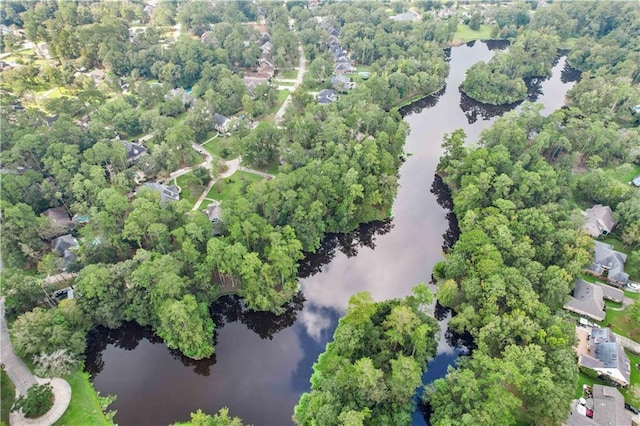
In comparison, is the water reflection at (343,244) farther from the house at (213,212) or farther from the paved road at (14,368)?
the paved road at (14,368)

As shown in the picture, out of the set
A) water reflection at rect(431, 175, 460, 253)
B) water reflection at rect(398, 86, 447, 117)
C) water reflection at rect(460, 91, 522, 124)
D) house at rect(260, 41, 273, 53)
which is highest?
house at rect(260, 41, 273, 53)

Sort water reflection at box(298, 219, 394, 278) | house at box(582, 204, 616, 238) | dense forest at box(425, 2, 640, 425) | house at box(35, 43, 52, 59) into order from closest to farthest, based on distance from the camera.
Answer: dense forest at box(425, 2, 640, 425), water reflection at box(298, 219, 394, 278), house at box(582, 204, 616, 238), house at box(35, 43, 52, 59)

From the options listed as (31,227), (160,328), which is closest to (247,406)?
(160,328)

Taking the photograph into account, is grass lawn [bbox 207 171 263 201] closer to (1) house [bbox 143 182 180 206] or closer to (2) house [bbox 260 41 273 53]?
(1) house [bbox 143 182 180 206]

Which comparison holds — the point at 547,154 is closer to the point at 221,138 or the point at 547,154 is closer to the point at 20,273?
the point at 221,138

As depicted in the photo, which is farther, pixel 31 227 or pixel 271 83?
pixel 271 83

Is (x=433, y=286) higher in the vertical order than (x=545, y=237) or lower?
lower

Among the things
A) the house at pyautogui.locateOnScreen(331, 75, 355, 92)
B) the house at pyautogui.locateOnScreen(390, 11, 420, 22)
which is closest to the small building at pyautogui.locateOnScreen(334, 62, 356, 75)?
the house at pyautogui.locateOnScreen(331, 75, 355, 92)
